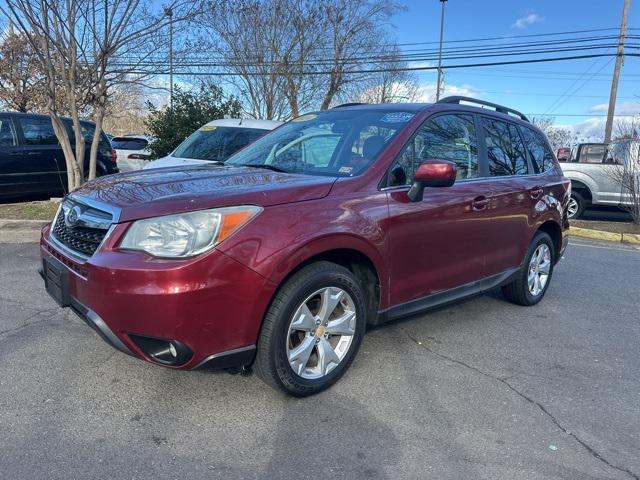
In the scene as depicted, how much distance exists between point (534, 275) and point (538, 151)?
4.07 feet

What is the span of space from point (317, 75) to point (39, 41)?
12389 mm

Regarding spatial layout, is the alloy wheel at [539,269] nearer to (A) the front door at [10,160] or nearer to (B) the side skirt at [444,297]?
(B) the side skirt at [444,297]

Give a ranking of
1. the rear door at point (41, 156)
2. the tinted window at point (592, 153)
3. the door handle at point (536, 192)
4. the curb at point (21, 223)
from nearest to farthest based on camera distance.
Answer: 1. the door handle at point (536, 192)
2. the curb at point (21, 223)
3. the rear door at point (41, 156)
4. the tinted window at point (592, 153)

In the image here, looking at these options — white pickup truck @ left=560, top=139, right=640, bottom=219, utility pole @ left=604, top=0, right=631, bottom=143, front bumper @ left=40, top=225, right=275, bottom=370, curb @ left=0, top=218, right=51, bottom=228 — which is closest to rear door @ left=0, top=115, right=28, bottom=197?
curb @ left=0, top=218, right=51, bottom=228

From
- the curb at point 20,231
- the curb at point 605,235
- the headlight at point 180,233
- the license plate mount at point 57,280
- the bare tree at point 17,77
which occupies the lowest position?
the curb at point 605,235

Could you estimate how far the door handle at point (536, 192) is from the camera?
4703mm

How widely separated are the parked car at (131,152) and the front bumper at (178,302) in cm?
896

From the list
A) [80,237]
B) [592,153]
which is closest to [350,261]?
[80,237]

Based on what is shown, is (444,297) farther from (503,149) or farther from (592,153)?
(592,153)

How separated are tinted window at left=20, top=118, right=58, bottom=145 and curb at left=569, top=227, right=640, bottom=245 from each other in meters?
10.2

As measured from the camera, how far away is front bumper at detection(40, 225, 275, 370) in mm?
2494

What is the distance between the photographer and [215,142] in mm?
8367

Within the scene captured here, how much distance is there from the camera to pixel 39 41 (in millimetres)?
8266

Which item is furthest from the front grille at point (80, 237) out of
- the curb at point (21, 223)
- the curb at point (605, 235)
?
the curb at point (605, 235)
